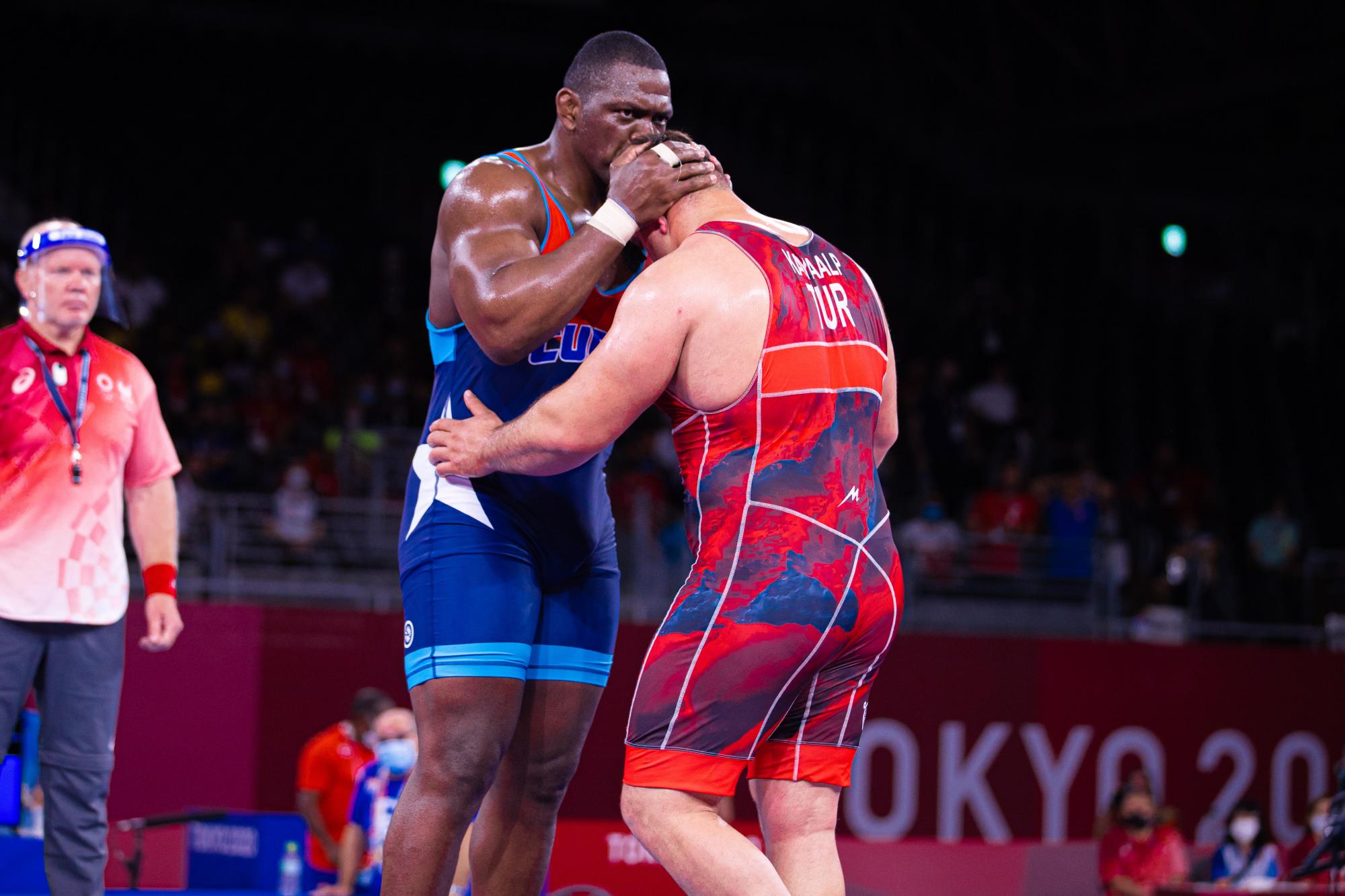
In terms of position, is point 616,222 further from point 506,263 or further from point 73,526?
point 73,526

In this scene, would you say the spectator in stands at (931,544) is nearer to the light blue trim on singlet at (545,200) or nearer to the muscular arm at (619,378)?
the light blue trim on singlet at (545,200)

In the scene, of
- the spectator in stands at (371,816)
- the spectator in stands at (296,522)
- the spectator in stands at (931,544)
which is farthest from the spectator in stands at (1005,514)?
the spectator in stands at (371,816)

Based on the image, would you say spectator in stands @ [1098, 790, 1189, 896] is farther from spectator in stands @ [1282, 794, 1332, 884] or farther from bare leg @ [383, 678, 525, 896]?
bare leg @ [383, 678, 525, 896]

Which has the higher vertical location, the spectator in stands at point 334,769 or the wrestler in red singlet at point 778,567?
the wrestler in red singlet at point 778,567

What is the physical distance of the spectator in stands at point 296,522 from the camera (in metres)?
11.0

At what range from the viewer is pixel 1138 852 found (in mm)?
8484

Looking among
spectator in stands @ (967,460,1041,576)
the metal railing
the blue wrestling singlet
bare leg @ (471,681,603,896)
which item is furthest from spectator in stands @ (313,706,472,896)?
spectator in stands @ (967,460,1041,576)

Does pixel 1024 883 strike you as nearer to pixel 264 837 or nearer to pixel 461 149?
pixel 264 837

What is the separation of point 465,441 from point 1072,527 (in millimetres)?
10798

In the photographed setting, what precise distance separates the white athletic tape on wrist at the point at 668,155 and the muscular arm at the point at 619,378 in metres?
0.32

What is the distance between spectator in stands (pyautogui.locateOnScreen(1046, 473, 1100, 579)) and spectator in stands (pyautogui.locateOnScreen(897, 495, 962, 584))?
2.69 ft

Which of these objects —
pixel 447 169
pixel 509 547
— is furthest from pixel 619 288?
pixel 447 169

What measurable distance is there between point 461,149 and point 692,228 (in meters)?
17.7

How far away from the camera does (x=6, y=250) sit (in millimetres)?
14484
